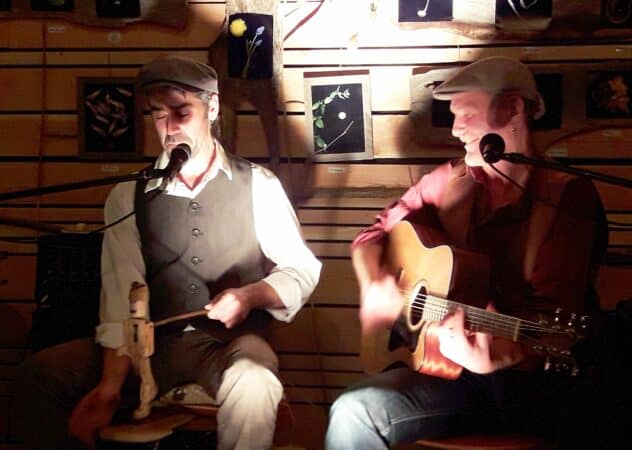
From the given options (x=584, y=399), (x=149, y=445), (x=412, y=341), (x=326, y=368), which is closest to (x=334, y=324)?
(x=326, y=368)

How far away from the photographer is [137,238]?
302 cm

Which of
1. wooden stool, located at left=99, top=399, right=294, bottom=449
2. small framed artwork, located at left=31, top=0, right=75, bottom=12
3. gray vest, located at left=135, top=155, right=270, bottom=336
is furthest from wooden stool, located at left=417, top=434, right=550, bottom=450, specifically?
small framed artwork, located at left=31, top=0, right=75, bottom=12

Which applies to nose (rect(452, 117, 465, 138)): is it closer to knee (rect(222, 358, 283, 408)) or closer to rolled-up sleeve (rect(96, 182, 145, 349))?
knee (rect(222, 358, 283, 408))

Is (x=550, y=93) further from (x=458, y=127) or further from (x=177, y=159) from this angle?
(x=177, y=159)

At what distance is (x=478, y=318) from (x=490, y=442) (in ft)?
1.28

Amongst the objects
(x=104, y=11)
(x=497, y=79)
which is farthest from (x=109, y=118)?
(x=497, y=79)

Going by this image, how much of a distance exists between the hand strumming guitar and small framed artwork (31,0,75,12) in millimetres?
1966

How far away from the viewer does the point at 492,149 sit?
2.53m

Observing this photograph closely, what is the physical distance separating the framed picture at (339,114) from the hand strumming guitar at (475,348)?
2.78 ft

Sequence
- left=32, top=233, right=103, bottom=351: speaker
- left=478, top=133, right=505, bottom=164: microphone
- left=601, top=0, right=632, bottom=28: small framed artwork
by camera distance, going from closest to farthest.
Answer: left=478, top=133, right=505, bottom=164: microphone
left=601, top=0, right=632, bottom=28: small framed artwork
left=32, top=233, right=103, bottom=351: speaker

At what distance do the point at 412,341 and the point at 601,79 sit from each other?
1231 mm

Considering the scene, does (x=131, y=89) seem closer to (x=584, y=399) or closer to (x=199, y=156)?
(x=199, y=156)

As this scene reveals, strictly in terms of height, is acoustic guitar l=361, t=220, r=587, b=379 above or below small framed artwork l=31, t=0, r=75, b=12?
below

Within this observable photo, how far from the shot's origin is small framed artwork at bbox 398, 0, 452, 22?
312 cm
